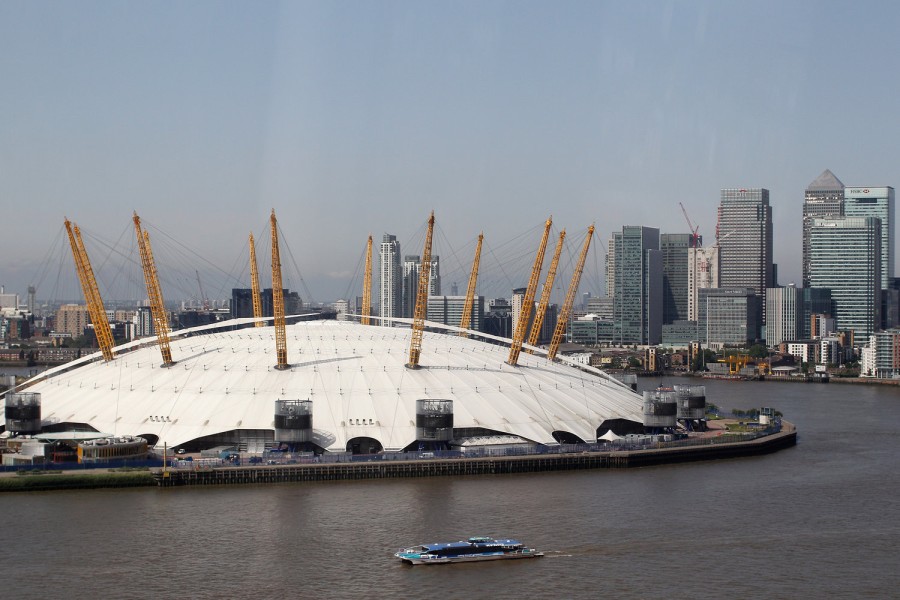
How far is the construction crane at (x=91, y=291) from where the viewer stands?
56.9m

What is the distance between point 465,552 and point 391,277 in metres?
127

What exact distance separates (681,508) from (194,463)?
1596cm

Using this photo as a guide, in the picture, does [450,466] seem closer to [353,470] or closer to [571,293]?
[353,470]

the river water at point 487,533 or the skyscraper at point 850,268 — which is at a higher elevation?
the skyscraper at point 850,268

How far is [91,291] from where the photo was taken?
193 ft

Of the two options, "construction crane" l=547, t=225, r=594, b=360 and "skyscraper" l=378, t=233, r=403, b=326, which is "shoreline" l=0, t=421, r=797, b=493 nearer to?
"construction crane" l=547, t=225, r=594, b=360

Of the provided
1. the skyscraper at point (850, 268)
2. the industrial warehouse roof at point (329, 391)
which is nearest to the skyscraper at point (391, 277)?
the skyscraper at point (850, 268)

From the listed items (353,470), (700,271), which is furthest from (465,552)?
(700,271)

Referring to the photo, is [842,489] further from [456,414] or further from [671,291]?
[671,291]

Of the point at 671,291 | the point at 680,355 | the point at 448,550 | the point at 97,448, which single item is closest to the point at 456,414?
the point at 97,448

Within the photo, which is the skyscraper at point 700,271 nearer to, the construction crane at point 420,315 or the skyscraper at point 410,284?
the skyscraper at point 410,284

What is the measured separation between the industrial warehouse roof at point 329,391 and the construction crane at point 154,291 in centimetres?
107

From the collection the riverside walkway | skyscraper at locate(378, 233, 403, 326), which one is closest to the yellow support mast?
the riverside walkway

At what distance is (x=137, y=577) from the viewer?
29.5m
